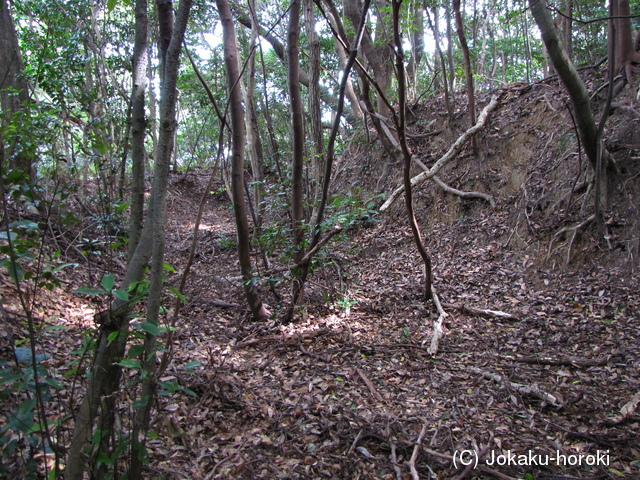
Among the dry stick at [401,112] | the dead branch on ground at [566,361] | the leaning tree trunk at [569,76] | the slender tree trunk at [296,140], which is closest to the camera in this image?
the dry stick at [401,112]

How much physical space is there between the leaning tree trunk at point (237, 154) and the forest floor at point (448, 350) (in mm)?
399

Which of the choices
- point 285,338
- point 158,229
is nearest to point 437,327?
point 285,338

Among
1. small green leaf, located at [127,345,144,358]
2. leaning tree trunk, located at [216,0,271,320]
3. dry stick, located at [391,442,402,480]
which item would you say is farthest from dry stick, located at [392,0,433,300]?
small green leaf, located at [127,345,144,358]

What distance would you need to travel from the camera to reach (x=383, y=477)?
2451 mm

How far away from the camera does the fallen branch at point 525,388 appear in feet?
10.2

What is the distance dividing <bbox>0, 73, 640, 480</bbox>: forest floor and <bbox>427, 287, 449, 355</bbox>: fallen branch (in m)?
0.07

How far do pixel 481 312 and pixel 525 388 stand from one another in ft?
5.14

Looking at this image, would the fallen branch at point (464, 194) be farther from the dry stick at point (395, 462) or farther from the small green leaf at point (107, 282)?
the small green leaf at point (107, 282)

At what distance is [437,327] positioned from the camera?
14.6ft

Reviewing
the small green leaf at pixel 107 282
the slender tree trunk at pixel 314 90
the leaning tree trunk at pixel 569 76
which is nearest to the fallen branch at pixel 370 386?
the small green leaf at pixel 107 282

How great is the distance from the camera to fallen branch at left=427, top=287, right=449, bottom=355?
4.09 metres

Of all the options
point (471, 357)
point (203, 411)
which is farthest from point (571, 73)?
point (203, 411)

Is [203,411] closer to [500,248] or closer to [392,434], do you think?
[392,434]

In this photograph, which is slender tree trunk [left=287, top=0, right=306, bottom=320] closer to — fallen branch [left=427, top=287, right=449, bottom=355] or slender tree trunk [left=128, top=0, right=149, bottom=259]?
fallen branch [left=427, top=287, right=449, bottom=355]
